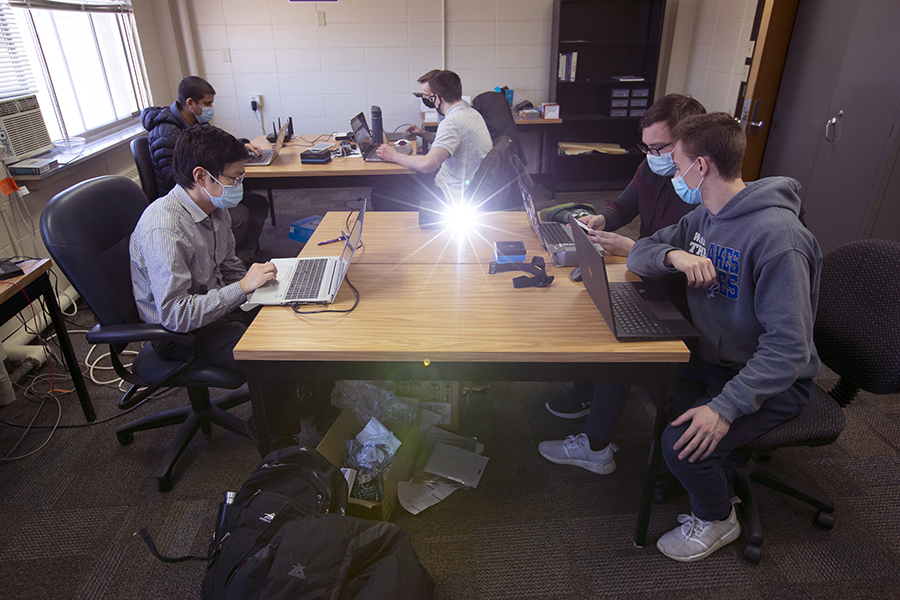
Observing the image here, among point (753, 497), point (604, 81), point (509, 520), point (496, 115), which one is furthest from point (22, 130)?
point (604, 81)

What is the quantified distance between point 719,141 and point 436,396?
4.33 feet

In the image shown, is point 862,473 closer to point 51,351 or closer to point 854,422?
point 854,422

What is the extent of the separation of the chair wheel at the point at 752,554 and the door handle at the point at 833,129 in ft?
8.57

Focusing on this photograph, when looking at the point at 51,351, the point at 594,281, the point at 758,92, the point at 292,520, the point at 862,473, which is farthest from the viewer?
the point at 758,92

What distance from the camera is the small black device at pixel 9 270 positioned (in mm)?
1875

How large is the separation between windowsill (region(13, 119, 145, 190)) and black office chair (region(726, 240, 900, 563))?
11.1 ft

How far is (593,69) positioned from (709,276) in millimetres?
4098

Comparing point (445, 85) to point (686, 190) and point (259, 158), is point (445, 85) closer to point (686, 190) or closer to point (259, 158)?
point (259, 158)

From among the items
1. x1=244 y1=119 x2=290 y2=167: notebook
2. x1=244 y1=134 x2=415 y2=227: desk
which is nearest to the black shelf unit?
x1=244 y1=134 x2=415 y2=227: desk

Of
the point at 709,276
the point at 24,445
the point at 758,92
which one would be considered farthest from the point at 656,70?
the point at 24,445

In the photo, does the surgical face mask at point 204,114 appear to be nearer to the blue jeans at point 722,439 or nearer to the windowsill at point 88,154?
the windowsill at point 88,154

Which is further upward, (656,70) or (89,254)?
(656,70)

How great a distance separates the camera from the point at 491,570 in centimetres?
167

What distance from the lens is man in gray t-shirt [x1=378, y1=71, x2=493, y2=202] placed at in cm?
305
